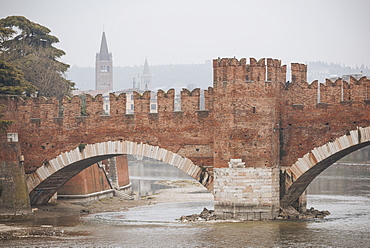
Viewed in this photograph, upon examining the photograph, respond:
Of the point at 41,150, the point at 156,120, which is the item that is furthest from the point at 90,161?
the point at 156,120

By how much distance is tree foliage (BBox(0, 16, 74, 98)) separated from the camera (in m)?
39.9

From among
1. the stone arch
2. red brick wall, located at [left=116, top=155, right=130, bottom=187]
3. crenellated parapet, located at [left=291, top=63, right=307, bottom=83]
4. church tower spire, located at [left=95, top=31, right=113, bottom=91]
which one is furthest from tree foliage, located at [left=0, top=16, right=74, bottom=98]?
church tower spire, located at [left=95, top=31, right=113, bottom=91]

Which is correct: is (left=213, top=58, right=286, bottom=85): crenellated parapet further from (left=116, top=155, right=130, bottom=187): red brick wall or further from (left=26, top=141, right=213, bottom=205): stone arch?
(left=116, top=155, right=130, bottom=187): red brick wall

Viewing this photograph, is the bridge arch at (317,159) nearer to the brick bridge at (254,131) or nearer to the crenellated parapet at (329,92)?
the brick bridge at (254,131)

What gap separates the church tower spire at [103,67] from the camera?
18050cm

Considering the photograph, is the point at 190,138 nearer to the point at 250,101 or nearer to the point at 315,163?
the point at 250,101

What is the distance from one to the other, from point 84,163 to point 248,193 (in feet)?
26.5

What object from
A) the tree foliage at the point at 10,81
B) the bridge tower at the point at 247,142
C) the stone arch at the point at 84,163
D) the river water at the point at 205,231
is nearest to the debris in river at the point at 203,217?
the river water at the point at 205,231

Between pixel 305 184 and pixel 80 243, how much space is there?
29.0ft

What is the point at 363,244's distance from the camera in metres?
21.3

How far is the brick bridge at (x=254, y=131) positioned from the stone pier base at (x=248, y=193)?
0.03 m

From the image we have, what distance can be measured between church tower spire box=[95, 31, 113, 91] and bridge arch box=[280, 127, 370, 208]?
506 ft

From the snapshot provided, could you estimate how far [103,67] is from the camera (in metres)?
182

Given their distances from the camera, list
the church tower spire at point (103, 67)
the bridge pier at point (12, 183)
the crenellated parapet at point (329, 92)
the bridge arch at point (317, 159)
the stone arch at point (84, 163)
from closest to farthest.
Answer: the bridge arch at point (317, 159), the crenellated parapet at point (329, 92), the stone arch at point (84, 163), the bridge pier at point (12, 183), the church tower spire at point (103, 67)
